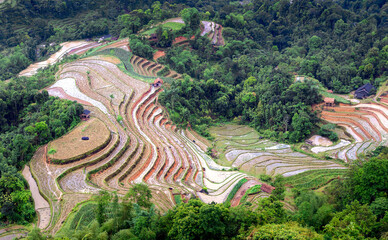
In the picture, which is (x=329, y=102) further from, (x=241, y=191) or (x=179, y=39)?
(x=179, y=39)

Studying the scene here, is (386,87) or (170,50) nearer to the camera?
(386,87)

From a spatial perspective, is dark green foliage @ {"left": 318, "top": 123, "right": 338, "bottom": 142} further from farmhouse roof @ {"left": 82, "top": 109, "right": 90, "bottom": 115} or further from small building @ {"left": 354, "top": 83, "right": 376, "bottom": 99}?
farmhouse roof @ {"left": 82, "top": 109, "right": 90, "bottom": 115}

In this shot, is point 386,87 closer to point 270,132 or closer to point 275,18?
point 270,132

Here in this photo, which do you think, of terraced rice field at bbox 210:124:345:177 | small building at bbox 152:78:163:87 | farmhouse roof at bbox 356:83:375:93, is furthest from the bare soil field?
farmhouse roof at bbox 356:83:375:93

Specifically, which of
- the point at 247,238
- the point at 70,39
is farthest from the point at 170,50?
the point at 247,238

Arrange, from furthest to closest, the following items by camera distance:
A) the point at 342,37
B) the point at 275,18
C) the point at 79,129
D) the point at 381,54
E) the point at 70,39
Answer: the point at 275,18 → the point at 70,39 → the point at 342,37 → the point at 381,54 → the point at 79,129

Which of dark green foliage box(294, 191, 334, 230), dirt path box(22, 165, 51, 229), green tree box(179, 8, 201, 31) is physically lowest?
dirt path box(22, 165, 51, 229)

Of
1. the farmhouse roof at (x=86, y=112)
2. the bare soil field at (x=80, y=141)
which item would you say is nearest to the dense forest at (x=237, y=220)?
the bare soil field at (x=80, y=141)
